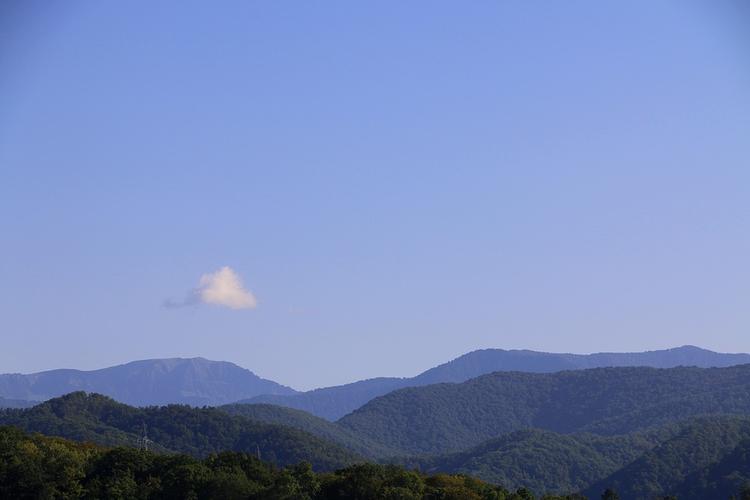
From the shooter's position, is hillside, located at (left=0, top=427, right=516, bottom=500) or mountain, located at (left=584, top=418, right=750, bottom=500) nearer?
hillside, located at (left=0, top=427, right=516, bottom=500)

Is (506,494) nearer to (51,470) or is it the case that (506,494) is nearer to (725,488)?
(51,470)

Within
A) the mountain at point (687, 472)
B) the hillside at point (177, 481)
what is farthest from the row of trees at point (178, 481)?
the mountain at point (687, 472)

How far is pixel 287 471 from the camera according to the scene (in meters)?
86.1

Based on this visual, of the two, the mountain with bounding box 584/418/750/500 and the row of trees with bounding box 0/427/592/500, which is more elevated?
the mountain with bounding box 584/418/750/500

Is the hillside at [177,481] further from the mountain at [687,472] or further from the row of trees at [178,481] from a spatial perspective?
the mountain at [687,472]

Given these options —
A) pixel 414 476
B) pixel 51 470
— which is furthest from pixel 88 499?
pixel 414 476

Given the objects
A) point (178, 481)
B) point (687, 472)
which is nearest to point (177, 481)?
point (178, 481)

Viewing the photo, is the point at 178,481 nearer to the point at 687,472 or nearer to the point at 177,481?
the point at 177,481

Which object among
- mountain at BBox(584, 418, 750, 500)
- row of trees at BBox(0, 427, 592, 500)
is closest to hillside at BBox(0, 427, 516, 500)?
row of trees at BBox(0, 427, 592, 500)

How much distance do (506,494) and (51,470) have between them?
34368mm

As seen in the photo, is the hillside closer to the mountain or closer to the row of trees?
the row of trees

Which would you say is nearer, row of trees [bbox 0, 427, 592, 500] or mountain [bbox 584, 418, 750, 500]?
row of trees [bbox 0, 427, 592, 500]

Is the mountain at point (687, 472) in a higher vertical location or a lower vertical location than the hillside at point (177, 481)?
higher

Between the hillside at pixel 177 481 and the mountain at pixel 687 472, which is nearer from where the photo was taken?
the hillside at pixel 177 481
